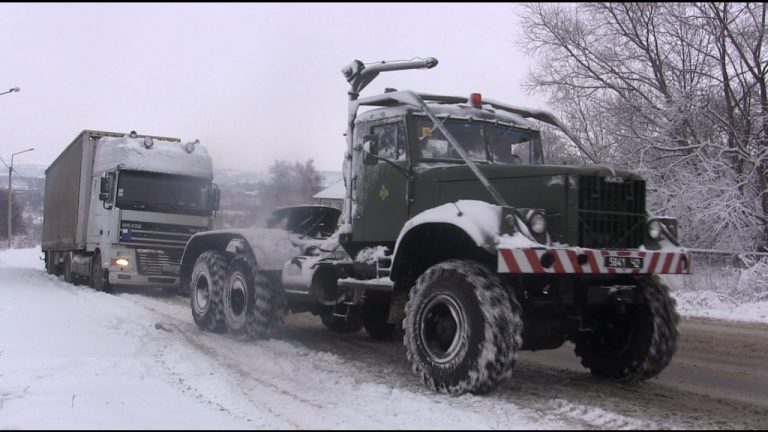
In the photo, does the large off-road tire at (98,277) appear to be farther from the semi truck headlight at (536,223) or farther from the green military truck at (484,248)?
the semi truck headlight at (536,223)

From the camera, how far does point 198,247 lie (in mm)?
11000

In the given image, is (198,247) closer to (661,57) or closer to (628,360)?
(628,360)

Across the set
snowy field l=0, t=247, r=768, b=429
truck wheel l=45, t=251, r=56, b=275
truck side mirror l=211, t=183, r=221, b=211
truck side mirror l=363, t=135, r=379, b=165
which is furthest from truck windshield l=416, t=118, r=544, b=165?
truck wheel l=45, t=251, r=56, b=275

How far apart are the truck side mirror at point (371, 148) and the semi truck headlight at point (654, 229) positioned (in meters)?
2.76

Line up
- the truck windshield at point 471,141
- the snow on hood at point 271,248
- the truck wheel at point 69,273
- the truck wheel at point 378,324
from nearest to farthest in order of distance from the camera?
the truck windshield at point 471,141, the snow on hood at point 271,248, the truck wheel at point 378,324, the truck wheel at point 69,273

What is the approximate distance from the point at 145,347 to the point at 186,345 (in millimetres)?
520

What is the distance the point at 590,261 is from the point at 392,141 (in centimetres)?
257

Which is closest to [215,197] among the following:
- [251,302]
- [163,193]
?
[163,193]

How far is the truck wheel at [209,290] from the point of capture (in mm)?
9820

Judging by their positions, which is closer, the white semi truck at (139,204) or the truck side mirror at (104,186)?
the white semi truck at (139,204)

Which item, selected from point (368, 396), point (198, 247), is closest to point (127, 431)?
point (368, 396)

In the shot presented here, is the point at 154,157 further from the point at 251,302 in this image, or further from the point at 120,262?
the point at 251,302

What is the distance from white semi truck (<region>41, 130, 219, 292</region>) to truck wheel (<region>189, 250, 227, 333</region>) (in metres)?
5.17

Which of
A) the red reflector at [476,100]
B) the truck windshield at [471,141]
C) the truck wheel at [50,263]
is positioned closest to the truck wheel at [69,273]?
the truck wheel at [50,263]
